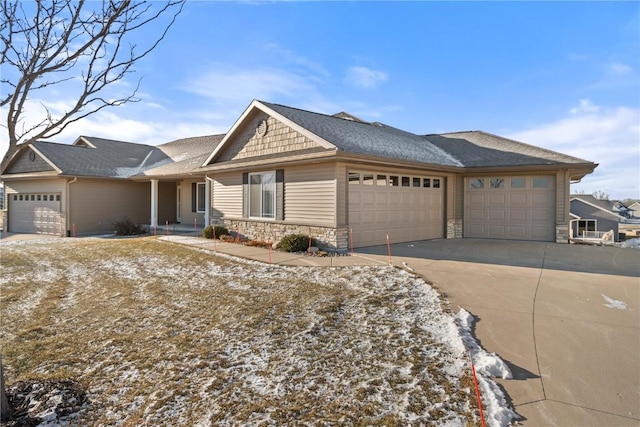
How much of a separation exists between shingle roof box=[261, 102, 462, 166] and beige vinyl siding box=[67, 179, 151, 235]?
38.6 feet

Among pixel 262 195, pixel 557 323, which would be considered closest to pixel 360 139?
pixel 262 195

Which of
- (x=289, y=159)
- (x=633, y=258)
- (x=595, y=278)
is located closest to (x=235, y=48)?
(x=289, y=159)

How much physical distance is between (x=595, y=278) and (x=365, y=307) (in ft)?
17.8

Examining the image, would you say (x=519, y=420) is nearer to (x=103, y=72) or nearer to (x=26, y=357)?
(x=103, y=72)

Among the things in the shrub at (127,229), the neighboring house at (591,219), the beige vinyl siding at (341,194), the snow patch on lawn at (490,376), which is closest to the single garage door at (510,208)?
the beige vinyl siding at (341,194)

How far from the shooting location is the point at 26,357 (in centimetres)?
439

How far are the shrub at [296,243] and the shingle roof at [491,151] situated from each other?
774 cm

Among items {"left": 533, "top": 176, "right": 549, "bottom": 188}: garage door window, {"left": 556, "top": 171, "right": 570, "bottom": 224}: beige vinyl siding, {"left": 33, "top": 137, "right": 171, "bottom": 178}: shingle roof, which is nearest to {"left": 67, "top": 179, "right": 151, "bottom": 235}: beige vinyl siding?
{"left": 33, "top": 137, "right": 171, "bottom": 178}: shingle roof

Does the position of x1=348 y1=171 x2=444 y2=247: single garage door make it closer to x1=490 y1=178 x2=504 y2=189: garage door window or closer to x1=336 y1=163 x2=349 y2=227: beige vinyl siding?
x1=336 y1=163 x2=349 y2=227: beige vinyl siding

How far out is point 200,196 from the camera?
747 inches

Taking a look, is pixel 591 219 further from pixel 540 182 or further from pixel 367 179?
pixel 367 179

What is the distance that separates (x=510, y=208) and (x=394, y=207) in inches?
208

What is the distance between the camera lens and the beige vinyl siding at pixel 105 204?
1784 cm

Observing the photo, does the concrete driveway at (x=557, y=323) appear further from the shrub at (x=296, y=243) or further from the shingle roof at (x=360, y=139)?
the shingle roof at (x=360, y=139)
